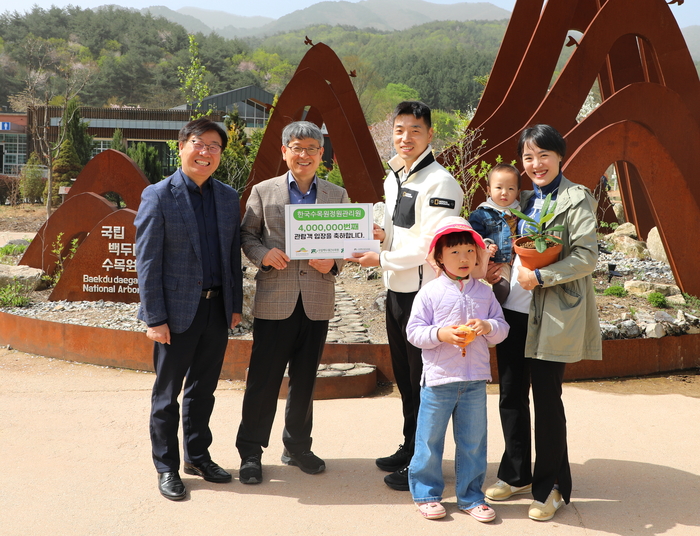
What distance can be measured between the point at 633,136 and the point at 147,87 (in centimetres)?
6149

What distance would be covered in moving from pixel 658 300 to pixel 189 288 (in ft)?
19.0

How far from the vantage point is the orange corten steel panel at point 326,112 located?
31.1ft

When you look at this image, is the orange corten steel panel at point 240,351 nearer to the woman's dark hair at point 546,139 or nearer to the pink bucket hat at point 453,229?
the pink bucket hat at point 453,229

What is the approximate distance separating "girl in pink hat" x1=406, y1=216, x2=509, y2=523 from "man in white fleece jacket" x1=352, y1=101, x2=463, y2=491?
172mm

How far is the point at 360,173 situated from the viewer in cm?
925

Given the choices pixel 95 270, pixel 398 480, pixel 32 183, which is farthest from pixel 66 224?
pixel 32 183

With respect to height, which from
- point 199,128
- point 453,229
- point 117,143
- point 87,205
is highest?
point 117,143

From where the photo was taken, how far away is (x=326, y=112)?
381 inches

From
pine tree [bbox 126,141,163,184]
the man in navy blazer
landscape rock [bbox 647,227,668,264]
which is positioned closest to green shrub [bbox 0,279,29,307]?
the man in navy blazer

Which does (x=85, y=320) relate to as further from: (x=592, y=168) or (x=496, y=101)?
(x=496, y=101)

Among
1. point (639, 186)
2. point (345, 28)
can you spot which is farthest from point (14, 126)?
point (345, 28)

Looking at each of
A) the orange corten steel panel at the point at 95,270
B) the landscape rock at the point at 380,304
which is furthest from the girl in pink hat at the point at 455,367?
the orange corten steel panel at the point at 95,270

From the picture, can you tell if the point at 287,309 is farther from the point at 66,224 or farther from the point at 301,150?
the point at 66,224

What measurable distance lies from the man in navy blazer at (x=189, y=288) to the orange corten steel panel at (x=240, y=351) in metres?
1.85
